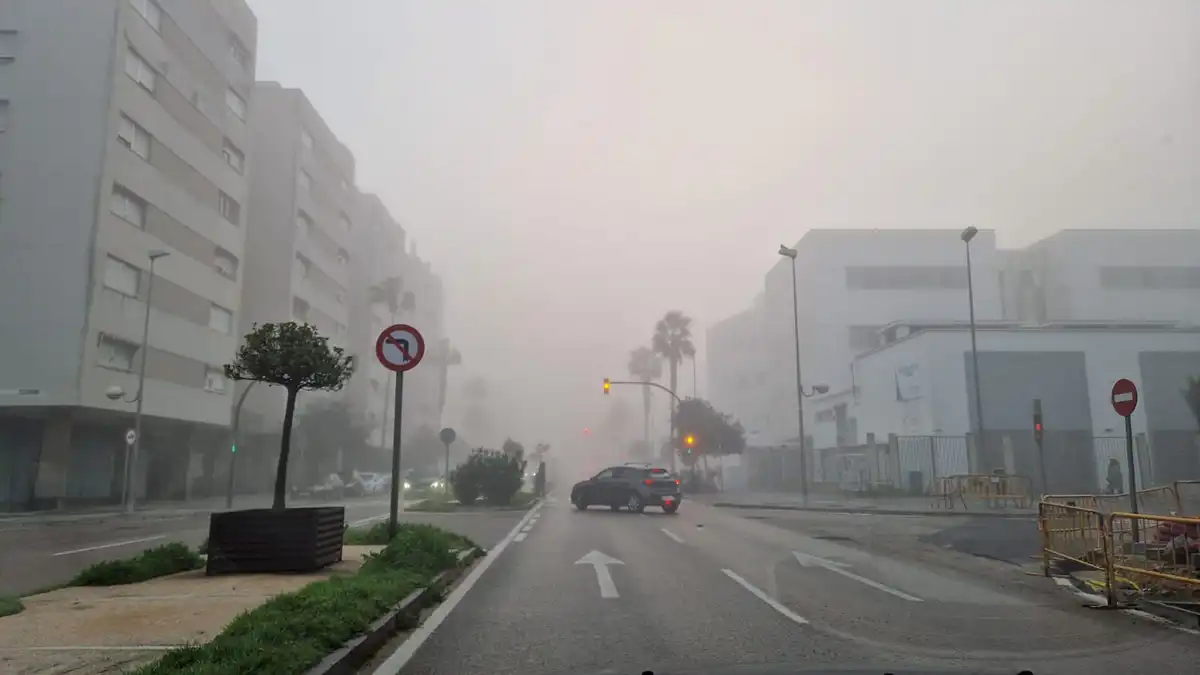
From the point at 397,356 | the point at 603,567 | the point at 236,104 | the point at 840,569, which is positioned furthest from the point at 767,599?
the point at 236,104

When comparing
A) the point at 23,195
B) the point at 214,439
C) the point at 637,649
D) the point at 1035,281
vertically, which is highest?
the point at 1035,281

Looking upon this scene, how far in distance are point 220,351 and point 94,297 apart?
483 inches

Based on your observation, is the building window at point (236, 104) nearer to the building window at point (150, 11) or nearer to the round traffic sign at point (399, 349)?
the building window at point (150, 11)

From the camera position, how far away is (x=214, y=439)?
4912 centimetres

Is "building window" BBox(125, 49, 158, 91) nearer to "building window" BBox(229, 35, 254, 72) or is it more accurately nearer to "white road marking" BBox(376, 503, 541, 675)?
"building window" BBox(229, 35, 254, 72)

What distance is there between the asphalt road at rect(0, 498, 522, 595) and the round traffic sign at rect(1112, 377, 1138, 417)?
1007 centimetres

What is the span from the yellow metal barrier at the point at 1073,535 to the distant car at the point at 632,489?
1570 cm

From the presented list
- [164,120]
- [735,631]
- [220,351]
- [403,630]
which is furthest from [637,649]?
[220,351]

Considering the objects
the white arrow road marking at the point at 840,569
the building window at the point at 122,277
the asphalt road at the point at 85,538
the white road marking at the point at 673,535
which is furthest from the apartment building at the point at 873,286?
the white arrow road marking at the point at 840,569

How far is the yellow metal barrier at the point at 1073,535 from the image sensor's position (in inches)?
408

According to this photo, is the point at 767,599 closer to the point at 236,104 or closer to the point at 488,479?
the point at 488,479

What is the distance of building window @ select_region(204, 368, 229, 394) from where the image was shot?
45.3 meters

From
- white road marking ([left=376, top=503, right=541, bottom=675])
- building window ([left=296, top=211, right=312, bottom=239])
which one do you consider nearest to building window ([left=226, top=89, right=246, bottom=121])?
building window ([left=296, top=211, right=312, bottom=239])

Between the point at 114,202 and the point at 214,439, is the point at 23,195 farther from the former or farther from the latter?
the point at 214,439
